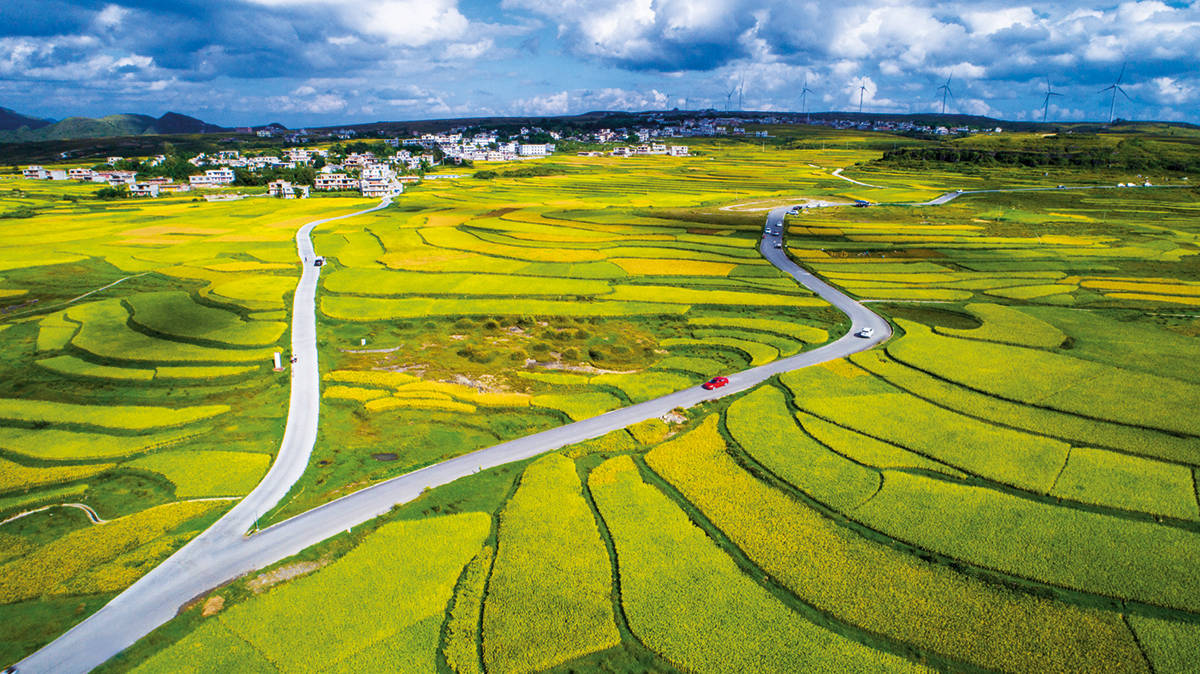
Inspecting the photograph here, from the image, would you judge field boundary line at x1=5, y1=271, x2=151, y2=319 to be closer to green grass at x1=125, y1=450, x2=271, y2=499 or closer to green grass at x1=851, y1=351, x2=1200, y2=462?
green grass at x1=125, y1=450, x2=271, y2=499

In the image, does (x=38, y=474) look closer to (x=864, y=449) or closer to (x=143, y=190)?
(x=864, y=449)

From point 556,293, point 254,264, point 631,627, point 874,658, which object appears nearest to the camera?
point 874,658

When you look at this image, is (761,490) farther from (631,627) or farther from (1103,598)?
(1103,598)

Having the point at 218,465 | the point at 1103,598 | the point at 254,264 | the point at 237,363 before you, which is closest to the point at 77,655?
the point at 218,465

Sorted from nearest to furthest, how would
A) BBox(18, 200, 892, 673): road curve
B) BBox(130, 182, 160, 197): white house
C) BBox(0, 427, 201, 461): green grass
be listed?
BBox(18, 200, 892, 673): road curve, BBox(0, 427, 201, 461): green grass, BBox(130, 182, 160, 197): white house

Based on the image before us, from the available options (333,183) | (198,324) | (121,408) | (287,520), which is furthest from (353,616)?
(333,183)

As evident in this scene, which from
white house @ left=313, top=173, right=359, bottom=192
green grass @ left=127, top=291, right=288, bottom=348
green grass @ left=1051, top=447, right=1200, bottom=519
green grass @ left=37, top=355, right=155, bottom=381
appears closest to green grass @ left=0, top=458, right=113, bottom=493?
green grass @ left=37, top=355, right=155, bottom=381
